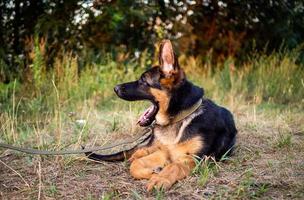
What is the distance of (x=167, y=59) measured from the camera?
4.56 metres

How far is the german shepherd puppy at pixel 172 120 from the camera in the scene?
442cm

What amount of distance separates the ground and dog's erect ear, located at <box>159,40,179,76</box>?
0.96m

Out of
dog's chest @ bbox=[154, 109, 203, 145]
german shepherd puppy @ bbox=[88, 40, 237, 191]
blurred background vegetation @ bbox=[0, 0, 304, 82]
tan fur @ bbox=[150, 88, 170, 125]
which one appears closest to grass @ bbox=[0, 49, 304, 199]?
german shepherd puppy @ bbox=[88, 40, 237, 191]

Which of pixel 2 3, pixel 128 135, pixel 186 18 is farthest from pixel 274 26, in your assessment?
pixel 128 135

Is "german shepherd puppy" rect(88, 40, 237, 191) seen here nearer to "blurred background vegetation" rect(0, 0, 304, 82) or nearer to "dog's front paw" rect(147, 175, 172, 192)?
"dog's front paw" rect(147, 175, 172, 192)

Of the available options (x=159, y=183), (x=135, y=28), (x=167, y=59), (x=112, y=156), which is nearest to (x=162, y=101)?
(x=167, y=59)

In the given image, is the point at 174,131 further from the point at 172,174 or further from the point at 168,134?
the point at 172,174

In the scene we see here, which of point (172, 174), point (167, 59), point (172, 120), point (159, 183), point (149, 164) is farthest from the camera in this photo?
point (172, 120)

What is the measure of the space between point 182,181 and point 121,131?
2036mm

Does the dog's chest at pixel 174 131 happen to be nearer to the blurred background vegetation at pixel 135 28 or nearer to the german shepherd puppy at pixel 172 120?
the german shepherd puppy at pixel 172 120

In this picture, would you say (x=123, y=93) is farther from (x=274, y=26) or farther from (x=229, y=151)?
(x=274, y=26)

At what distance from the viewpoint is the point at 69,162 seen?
4531mm

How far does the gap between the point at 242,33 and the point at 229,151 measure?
822 cm

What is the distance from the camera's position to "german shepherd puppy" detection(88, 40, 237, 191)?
4418mm
